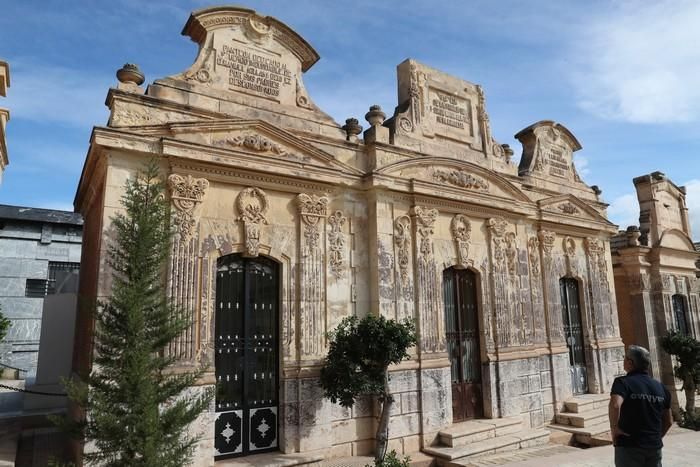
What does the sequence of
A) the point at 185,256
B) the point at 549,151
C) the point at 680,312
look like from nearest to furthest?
the point at 185,256, the point at 549,151, the point at 680,312

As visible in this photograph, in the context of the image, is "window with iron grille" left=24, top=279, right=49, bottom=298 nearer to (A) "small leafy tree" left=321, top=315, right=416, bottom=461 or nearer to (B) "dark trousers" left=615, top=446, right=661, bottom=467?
(A) "small leafy tree" left=321, top=315, right=416, bottom=461

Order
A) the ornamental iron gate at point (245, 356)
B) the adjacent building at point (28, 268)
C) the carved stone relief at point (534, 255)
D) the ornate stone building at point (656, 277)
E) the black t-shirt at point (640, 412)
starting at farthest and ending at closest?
the adjacent building at point (28, 268), the ornate stone building at point (656, 277), the carved stone relief at point (534, 255), the ornamental iron gate at point (245, 356), the black t-shirt at point (640, 412)

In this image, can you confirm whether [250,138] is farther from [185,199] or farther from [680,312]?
[680,312]

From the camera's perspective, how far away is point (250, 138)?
24.3 feet

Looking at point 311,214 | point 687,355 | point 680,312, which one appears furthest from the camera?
point 680,312

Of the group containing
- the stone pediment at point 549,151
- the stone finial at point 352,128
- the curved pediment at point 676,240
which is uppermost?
the stone pediment at point 549,151

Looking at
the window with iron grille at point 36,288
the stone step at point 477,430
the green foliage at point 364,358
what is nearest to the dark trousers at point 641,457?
the green foliage at point 364,358

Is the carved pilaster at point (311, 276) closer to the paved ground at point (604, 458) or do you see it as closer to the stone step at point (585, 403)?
the paved ground at point (604, 458)

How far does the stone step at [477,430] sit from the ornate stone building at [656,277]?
727cm

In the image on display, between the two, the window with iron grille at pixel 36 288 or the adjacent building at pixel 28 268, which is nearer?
the adjacent building at pixel 28 268

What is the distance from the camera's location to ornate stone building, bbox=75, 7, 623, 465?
6.82 m

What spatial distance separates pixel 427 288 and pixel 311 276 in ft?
7.53

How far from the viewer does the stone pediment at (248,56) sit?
7.55 meters

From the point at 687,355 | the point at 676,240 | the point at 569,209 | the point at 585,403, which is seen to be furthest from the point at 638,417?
the point at 676,240
